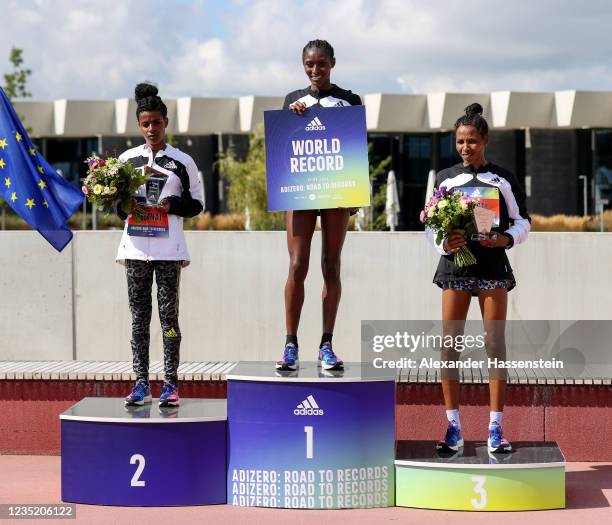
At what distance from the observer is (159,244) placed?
7.06 m

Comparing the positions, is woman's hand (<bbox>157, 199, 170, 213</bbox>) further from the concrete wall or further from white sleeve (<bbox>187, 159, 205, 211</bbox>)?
the concrete wall

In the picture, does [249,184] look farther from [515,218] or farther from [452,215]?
[452,215]

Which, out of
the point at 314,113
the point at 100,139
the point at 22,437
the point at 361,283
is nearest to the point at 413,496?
the point at 314,113

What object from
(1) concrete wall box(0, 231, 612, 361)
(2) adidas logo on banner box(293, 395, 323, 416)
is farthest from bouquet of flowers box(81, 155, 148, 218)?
(1) concrete wall box(0, 231, 612, 361)

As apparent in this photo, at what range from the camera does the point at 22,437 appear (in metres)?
8.67

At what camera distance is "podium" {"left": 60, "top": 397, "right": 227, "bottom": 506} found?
6707 mm

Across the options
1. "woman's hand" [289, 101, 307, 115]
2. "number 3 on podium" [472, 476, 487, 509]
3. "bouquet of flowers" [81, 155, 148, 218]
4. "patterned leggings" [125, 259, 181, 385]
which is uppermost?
"woman's hand" [289, 101, 307, 115]

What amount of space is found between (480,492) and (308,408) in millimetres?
1109

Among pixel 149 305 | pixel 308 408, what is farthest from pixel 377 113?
pixel 308 408

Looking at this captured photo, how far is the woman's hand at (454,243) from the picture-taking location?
664 cm

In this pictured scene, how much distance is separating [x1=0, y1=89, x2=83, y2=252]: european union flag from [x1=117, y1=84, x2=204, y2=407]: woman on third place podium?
189 cm

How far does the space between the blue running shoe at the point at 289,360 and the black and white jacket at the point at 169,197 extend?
0.86m

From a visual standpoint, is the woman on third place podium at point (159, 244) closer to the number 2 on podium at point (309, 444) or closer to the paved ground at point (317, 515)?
the paved ground at point (317, 515)

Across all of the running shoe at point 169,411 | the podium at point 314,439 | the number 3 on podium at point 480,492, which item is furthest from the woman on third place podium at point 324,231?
the number 3 on podium at point 480,492
